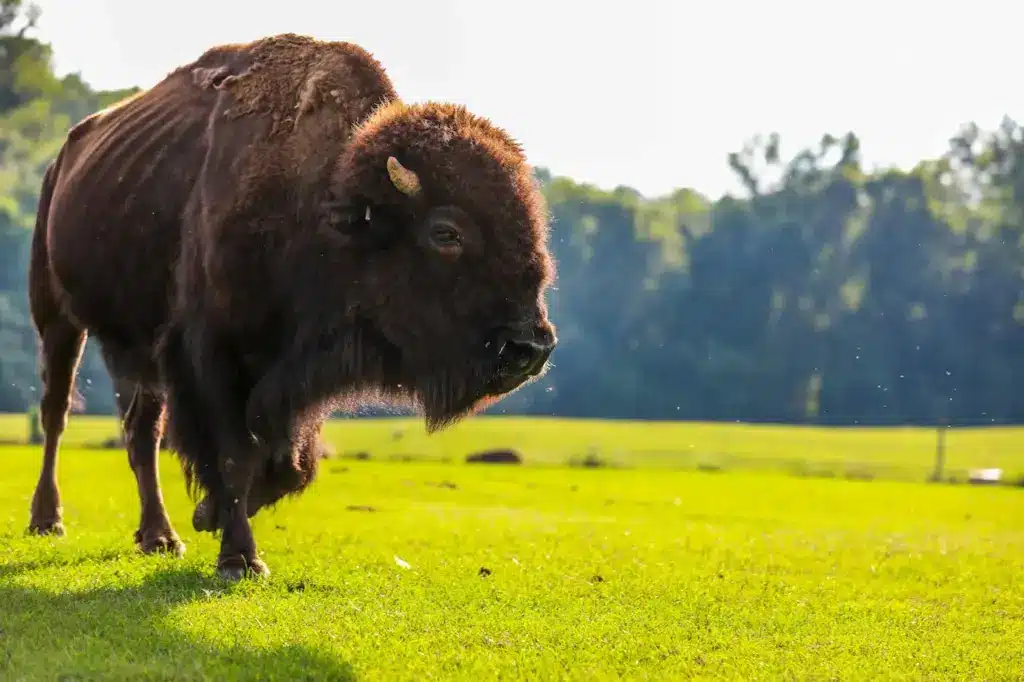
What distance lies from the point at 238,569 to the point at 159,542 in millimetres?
1616

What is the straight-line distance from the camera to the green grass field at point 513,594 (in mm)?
5715

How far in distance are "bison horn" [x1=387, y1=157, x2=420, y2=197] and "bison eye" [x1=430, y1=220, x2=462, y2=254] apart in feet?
0.74

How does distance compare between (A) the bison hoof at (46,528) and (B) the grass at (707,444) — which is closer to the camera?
(A) the bison hoof at (46,528)

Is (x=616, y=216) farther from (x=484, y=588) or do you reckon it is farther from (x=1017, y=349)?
(x=484, y=588)

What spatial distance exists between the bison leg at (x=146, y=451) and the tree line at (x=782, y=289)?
49534 mm

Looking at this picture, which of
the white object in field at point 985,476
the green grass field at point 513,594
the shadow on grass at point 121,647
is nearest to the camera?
the shadow on grass at point 121,647

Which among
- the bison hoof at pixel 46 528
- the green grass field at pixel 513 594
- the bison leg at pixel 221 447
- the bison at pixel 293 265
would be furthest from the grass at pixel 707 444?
the bison leg at pixel 221 447

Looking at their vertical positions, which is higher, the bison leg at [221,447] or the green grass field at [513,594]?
the bison leg at [221,447]

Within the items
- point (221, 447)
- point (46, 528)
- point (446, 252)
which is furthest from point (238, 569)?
point (46, 528)

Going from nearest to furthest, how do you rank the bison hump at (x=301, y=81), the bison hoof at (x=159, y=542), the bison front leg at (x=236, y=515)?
the bison front leg at (x=236, y=515) < the bison hump at (x=301, y=81) < the bison hoof at (x=159, y=542)

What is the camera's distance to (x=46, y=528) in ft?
32.0

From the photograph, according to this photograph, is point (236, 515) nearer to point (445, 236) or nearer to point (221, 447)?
point (221, 447)

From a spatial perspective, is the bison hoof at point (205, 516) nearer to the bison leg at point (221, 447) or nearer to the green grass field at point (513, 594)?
the bison leg at point (221, 447)

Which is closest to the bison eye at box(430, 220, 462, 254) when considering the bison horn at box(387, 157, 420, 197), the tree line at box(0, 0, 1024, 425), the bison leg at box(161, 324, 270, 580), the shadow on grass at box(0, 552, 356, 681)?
the bison horn at box(387, 157, 420, 197)
